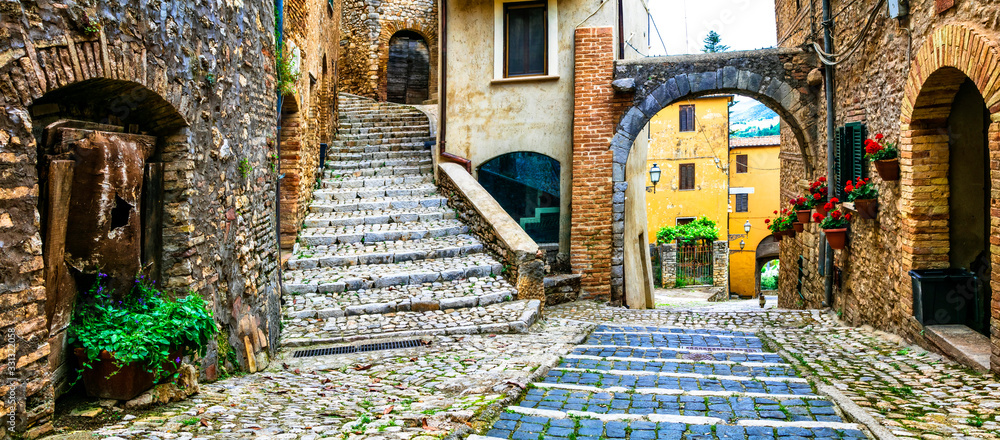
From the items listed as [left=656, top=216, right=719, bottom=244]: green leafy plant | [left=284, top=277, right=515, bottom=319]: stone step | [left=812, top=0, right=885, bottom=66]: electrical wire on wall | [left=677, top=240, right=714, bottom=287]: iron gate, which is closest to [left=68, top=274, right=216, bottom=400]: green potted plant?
[left=284, top=277, right=515, bottom=319]: stone step

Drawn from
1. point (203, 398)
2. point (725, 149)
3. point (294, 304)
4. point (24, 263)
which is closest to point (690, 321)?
point (294, 304)

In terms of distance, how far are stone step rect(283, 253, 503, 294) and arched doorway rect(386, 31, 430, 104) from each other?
12981 millimetres

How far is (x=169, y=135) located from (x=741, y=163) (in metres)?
27.8

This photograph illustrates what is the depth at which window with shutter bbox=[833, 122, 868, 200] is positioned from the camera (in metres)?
7.61

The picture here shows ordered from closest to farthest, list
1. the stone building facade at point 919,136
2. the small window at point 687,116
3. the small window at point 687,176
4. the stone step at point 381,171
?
the stone building facade at point 919,136 → the stone step at point 381,171 → the small window at point 687,116 → the small window at point 687,176

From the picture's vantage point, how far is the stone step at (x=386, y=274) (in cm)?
770

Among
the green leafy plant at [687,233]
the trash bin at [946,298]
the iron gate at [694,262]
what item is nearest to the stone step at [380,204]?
the trash bin at [946,298]

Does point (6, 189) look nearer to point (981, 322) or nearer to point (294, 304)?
point (294, 304)

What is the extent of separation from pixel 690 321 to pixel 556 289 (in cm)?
216

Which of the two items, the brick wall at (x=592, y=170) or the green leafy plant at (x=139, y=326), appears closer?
the green leafy plant at (x=139, y=326)

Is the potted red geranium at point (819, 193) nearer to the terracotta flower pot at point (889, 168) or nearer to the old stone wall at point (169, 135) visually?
the terracotta flower pot at point (889, 168)

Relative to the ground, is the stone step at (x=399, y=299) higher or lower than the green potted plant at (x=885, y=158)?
lower

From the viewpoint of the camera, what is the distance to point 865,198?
23.1 feet

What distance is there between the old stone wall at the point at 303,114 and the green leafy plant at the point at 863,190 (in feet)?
22.5
